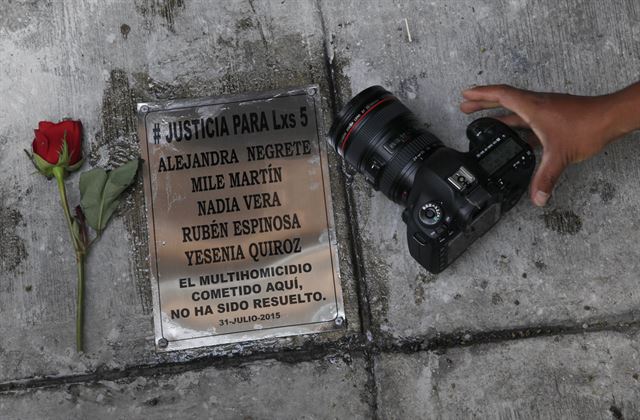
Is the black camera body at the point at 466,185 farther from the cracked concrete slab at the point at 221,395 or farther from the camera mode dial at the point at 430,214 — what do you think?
the cracked concrete slab at the point at 221,395

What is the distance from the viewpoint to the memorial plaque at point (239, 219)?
151cm

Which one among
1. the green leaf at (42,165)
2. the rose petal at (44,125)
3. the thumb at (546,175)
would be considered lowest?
the thumb at (546,175)

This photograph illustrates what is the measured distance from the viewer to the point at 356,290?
1516 millimetres

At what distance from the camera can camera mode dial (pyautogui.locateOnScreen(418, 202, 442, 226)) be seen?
1210 millimetres

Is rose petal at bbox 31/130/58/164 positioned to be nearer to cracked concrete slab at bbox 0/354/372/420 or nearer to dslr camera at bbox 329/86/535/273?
cracked concrete slab at bbox 0/354/372/420

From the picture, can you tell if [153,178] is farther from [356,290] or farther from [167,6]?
[356,290]

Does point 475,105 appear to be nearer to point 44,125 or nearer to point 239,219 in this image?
point 239,219

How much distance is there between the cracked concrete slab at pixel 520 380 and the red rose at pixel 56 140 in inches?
37.7

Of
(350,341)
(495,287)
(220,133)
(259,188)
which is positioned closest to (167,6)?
(220,133)

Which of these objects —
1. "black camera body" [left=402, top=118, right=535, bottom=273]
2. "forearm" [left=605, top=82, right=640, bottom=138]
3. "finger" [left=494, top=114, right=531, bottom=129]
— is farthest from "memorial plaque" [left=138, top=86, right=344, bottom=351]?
"forearm" [left=605, top=82, right=640, bottom=138]

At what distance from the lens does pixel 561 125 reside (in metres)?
1.33

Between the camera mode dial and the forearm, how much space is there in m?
0.47

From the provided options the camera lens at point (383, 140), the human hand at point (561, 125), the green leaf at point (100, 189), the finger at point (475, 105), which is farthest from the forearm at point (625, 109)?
the green leaf at point (100, 189)

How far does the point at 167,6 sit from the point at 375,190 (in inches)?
30.8
